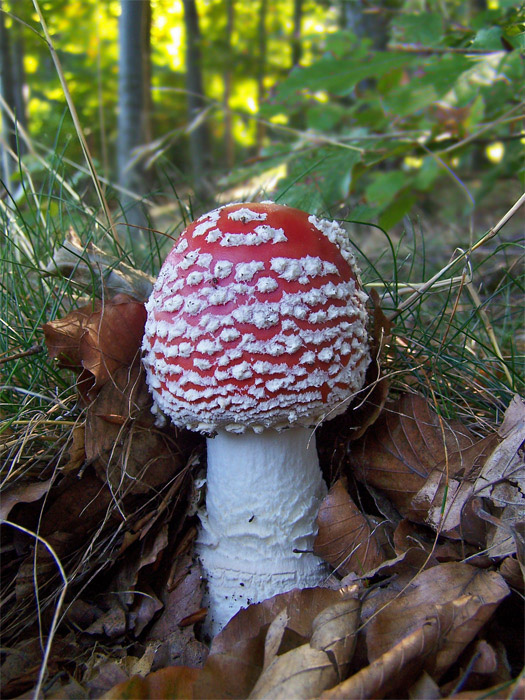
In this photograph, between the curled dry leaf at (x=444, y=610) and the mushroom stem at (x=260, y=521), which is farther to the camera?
the mushroom stem at (x=260, y=521)

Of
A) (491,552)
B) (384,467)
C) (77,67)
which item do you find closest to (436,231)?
(384,467)

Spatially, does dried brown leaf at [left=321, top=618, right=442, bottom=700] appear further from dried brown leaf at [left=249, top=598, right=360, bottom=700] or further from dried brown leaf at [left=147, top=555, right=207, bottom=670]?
dried brown leaf at [left=147, top=555, right=207, bottom=670]

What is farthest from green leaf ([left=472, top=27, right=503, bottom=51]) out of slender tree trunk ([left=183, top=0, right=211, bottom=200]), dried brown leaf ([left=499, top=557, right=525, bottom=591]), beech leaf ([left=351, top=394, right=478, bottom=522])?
slender tree trunk ([left=183, top=0, right=211, bottom=200])

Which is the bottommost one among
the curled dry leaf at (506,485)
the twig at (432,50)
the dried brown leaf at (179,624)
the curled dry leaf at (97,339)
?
the dried brown leaf at (179,624)

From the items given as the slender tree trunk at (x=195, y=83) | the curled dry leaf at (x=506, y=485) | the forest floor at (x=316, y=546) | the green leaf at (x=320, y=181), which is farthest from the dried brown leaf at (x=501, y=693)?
the slender tree trunk at (x=195, y=83)

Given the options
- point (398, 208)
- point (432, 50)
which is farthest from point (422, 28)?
point (398, 208)

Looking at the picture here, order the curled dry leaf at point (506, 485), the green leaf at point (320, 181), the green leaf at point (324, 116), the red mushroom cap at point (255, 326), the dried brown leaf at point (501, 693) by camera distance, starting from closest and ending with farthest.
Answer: the dried brown leaf at point (501, 693) < the curled dry leaf at point (506, 485) < the red mushroom cap at point (255, 326) < the green leaf at point (320, 181) < the green leaf at point (324, 116)

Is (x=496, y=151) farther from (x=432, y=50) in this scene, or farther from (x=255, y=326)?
(x=255, y=326)

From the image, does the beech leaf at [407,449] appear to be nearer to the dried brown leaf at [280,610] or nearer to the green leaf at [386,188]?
the dried brown leaf at [280,610]
